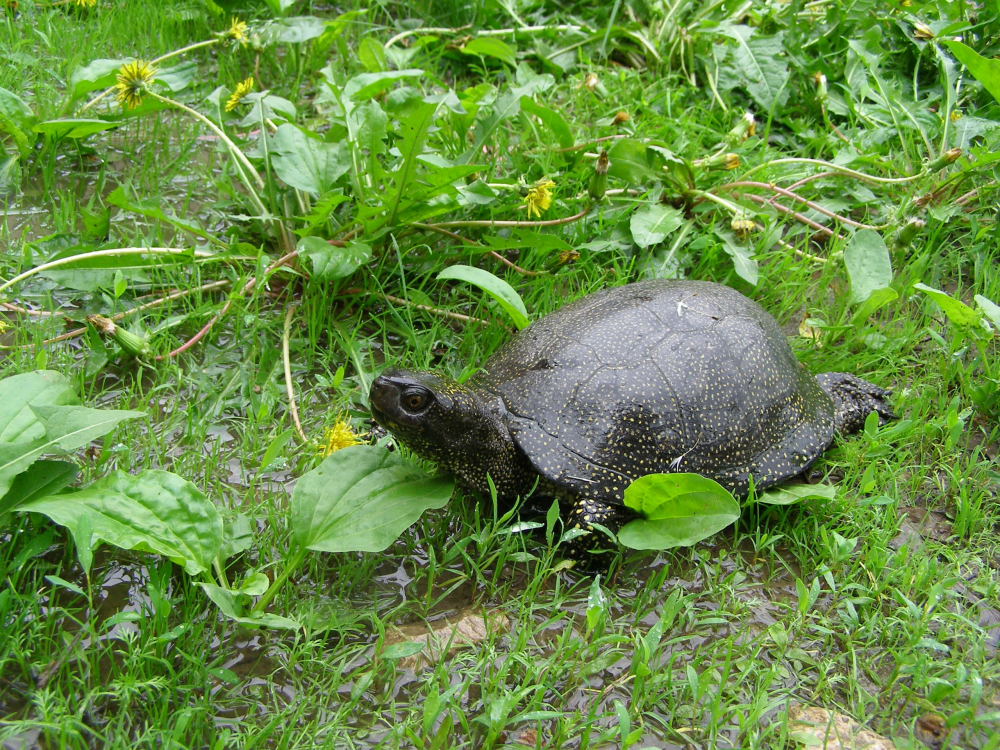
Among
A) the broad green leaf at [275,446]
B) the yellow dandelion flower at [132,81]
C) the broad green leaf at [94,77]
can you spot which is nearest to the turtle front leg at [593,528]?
the broad green leaf at [275,446]

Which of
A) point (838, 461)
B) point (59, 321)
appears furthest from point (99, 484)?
point (838, 461)

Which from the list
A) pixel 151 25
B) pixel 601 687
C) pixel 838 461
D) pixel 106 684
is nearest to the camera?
pixel 106 684

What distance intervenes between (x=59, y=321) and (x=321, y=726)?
186 centimetres

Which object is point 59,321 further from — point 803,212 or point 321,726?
point 803,212

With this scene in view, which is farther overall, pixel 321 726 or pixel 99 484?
pixel 99 484

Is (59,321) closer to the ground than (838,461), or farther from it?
farther from it

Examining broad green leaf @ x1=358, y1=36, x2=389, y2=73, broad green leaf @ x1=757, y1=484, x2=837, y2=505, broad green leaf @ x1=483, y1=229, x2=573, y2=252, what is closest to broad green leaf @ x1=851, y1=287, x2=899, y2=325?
broad green leaf @ x1=757, y1=484, x2=837, y2=505

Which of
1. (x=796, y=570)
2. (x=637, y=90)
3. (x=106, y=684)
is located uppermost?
(x=637, y=90)

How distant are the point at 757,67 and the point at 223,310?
3177mm

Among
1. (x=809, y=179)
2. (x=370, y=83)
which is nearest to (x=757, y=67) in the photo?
(x=809, y=179)

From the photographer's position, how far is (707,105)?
4.39 meters

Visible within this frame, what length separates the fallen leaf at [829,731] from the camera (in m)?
1.90

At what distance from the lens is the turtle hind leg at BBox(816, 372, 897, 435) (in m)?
2.85

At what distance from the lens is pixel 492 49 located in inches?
164
